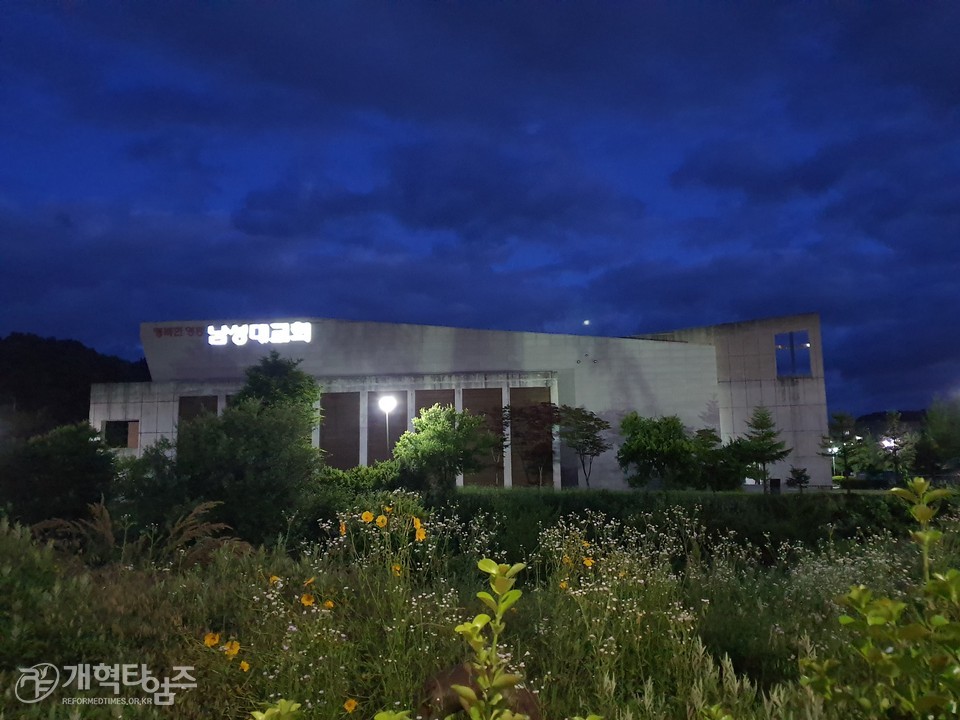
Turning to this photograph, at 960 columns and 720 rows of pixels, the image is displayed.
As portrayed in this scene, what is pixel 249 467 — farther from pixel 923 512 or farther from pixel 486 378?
pixel 486 378

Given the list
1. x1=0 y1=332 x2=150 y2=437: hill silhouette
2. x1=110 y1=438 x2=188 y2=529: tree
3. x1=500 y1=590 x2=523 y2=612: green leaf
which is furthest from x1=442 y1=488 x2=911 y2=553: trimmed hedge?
x1=0 y1=332 x2=150 y2=437: hill silhouette

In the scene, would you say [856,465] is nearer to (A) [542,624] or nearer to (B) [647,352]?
(B) [647,352]

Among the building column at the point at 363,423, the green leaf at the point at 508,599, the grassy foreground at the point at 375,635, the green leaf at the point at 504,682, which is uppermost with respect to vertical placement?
the building column at the point at 363,423

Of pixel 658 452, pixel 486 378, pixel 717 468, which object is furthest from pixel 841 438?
pixel 486 378

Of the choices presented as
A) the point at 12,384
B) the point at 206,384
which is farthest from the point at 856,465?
the point at 12,384

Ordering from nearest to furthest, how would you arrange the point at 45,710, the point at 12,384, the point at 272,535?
the point at 45,710, the point at 272,535, the point at 12,384

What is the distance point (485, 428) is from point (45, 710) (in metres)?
28.1

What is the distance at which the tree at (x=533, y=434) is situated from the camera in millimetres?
30750

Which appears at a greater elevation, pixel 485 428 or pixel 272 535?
pixel 485 428

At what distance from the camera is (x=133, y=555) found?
21.6 feet

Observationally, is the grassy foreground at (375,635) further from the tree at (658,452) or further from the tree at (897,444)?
the tree at (897,444)

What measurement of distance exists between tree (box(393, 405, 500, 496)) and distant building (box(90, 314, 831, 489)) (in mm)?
6030

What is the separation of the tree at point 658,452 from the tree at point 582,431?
987 millimetres

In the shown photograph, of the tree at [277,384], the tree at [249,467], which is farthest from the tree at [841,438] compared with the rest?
the tree at [249,467]
